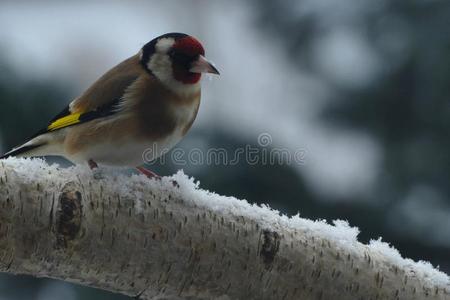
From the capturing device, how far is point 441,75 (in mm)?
4008

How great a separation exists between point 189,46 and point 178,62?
0.07m

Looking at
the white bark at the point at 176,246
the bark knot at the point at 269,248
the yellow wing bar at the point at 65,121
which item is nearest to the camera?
the white bark at the point at 176,246

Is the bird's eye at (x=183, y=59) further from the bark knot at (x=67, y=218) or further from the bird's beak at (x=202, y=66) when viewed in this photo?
the bark knot at (x=67, y=218)

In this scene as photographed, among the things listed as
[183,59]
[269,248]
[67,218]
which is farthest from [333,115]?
[67,218]

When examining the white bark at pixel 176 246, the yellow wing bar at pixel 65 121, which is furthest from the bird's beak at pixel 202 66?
the white bark at pixel 176 246

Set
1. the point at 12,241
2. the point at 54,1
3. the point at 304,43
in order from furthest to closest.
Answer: the point at 54,1 → the point at 304,43 → the point at 12,241

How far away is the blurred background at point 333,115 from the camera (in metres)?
3.65

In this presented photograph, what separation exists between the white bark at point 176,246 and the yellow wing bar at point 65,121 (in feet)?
2.45

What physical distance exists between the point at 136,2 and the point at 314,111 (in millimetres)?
5530

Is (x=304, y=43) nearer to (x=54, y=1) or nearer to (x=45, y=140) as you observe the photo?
(x=45, y=140)

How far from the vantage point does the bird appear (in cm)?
263

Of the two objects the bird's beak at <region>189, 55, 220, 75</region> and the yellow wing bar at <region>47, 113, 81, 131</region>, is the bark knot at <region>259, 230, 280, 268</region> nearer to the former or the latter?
the bird's beak at <region>189, 55, 220, 75</region>

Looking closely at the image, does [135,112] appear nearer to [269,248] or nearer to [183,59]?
[183,59]

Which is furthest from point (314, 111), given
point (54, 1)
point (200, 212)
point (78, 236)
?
point (54, 1)
